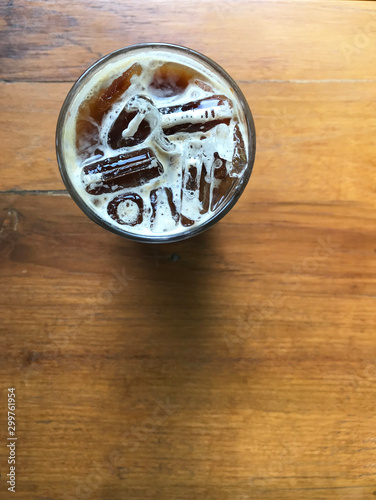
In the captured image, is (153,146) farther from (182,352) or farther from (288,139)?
(182,352)

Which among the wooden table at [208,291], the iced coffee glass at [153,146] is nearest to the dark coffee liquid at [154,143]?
the iced coffee glass at [153,146]

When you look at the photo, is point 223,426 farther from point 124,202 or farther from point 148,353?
point 124,202

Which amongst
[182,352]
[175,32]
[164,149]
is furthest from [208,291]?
[175,32]

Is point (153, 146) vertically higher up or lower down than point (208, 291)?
higher up

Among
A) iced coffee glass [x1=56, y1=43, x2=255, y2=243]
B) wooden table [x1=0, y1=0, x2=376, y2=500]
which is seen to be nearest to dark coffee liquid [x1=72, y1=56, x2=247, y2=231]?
iced coffee glass [x1=56, y1=43, x2=255, y2=243]

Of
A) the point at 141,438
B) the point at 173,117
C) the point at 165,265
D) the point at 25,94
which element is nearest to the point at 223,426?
the point at 141,438

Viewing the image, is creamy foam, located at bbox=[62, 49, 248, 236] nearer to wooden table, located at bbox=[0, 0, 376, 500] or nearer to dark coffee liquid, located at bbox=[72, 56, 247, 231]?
dark coffee liquid, located at bbox=[72, 56, 247, 231]

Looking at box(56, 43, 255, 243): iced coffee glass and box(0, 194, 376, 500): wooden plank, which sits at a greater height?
box(56, 43, 255, 243): iced coffee glass
